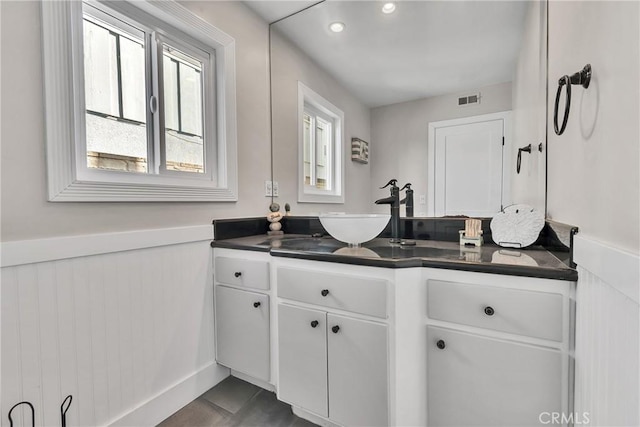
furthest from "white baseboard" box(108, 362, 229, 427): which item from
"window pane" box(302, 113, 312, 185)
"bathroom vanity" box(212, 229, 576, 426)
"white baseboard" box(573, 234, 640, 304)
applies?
"white baseboard" box(573, 234, 640, 304)

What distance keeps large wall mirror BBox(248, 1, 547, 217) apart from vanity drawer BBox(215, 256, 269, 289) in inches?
25.2

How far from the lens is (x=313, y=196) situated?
192 cm

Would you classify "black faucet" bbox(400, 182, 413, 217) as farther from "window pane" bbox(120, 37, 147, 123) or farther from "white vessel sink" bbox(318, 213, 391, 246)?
"window pane" bbox(120, 37, 147, 123)

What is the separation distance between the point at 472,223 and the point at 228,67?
1.60 metres

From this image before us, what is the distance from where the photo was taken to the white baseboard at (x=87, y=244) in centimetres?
91

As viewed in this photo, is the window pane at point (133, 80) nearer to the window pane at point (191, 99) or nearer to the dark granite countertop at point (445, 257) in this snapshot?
the window pane at point (191, 99)

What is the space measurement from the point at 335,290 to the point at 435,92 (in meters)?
1.13

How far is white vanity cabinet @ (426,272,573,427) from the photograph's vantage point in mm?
827

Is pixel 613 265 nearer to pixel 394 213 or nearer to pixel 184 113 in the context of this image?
pixel 394 213

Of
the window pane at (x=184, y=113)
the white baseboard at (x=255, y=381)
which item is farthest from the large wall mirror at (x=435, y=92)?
the white baseboard at (x=255, y=381)

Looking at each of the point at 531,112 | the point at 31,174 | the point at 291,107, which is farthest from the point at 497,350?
the point at 291,107

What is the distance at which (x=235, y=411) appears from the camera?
1.38 metres

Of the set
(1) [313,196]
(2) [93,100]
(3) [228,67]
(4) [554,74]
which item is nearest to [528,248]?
(4) [554,74]

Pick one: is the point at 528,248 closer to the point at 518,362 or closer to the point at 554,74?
the point at 518,362
